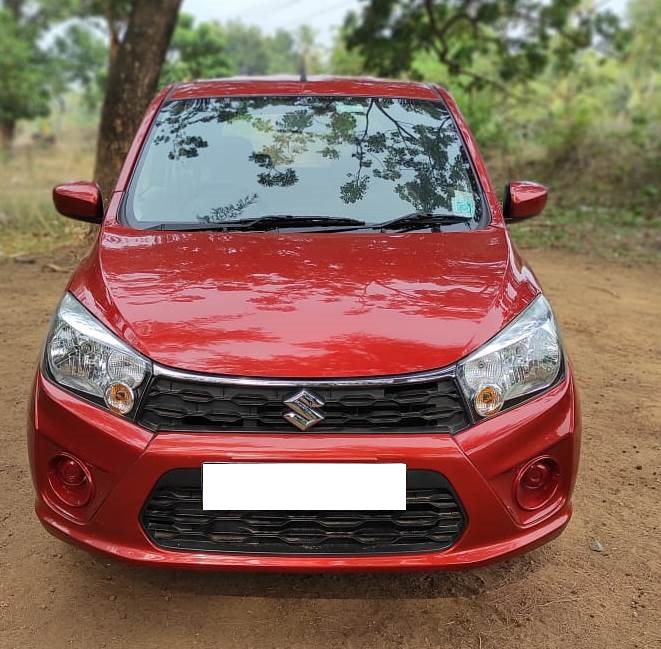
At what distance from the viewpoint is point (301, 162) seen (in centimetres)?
312

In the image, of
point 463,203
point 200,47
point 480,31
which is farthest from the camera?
point 200,47

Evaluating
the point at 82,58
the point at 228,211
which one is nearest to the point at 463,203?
the point at 228,211

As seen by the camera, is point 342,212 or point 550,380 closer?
point 550,380

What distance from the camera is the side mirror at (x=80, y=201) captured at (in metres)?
3.07

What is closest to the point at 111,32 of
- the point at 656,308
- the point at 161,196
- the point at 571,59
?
the point at 571,59

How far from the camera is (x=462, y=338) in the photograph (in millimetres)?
2123

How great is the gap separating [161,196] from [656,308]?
4.45m

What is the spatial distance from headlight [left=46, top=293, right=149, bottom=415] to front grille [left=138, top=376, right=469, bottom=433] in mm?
102

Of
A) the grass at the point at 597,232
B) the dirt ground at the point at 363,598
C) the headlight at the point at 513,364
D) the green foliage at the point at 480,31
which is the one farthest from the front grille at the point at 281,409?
the green foliage at the point at 480,31

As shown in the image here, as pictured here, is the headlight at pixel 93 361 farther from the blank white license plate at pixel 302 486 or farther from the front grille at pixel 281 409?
the blank white license plate at pixel 302 486

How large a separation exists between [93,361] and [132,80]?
6.49 metres

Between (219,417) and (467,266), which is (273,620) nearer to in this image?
(219,417)

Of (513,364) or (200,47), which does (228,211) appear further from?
(200,47)

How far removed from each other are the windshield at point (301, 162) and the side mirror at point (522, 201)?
0.71ft
